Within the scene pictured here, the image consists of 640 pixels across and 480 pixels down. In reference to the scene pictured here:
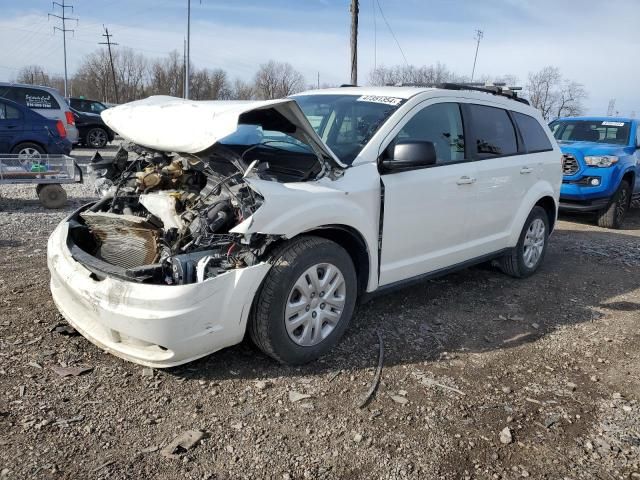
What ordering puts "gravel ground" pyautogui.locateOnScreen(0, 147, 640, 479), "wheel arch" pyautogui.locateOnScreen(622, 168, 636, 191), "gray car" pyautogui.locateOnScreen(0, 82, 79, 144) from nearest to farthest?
1. "gravel ground" pyautogui.locateOnScreen(0, 147, 640, 479)
2. "wheel arch" pyautogui.locateOnScreen(622, 168, 636, 191)
3. "gray car" pyautogui.locateOnScreen(0, 82, 79, 144)

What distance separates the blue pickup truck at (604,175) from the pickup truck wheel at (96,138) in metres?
15.2

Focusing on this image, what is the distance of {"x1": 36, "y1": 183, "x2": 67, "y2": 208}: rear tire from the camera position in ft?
26.3

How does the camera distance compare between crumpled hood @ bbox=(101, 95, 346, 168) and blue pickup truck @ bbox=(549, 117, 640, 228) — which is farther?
blue pickup truck @ bbox=(549, 117, 640, 228)

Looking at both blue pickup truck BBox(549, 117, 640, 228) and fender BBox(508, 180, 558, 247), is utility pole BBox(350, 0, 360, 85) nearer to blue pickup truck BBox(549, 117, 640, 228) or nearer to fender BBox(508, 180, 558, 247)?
blue pickup truck BBox(549, 117, 640, 228)

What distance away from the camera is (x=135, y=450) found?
103 inches

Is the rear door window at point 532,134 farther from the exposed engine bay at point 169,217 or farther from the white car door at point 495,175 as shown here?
the exposed engine bay at point 169,217

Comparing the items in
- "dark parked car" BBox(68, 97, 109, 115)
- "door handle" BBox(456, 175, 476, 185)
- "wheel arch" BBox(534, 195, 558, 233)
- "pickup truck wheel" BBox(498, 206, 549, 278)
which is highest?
"dark parked car" BBox(68, 97, 109, 115)

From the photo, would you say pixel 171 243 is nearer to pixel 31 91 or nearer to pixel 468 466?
pixel 468 466

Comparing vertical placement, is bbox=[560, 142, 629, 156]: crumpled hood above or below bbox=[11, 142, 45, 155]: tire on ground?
above

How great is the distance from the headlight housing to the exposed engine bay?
7235mm

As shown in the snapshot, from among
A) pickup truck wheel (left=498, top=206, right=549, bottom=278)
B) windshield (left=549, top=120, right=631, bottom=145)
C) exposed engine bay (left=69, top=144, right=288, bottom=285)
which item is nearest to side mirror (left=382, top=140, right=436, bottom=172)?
exposed engine bay (left=69, top=144, right=288, bottom=285)

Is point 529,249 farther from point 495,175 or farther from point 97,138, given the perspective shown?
point 97,138

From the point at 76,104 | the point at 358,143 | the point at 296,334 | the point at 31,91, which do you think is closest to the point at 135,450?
the point at 296,334

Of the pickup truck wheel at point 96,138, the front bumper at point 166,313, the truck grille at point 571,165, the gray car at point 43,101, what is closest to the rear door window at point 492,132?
the front bumper at point 166,313
